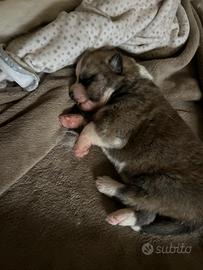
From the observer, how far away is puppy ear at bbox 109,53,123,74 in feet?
4.31

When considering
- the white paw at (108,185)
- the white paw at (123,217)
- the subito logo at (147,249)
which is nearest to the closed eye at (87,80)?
the white paw at (108,185)

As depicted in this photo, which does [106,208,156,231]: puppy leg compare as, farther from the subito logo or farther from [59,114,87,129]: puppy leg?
[59,114,87,129]: puppy leg

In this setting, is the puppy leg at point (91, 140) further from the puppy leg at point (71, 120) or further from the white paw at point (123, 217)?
the white paw at point (123, 217)

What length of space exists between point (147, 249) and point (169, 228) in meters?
0.09

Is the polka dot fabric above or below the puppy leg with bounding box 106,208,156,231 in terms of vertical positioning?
above

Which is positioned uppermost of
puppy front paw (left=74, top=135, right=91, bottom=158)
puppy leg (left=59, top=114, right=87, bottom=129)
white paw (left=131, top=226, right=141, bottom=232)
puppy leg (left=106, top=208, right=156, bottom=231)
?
puppy leg (left=59, top=114, right=87, bottom=129)

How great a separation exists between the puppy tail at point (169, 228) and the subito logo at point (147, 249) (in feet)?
0.13

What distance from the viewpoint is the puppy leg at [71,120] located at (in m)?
1.34

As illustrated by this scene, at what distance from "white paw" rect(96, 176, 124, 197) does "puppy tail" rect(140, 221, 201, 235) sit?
0.46 feet

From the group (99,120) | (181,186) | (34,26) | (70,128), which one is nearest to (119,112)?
(99,120)

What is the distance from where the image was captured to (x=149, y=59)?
1.56 meters

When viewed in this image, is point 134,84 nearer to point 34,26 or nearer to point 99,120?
point 99,120

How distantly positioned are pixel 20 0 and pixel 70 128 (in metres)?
0.45

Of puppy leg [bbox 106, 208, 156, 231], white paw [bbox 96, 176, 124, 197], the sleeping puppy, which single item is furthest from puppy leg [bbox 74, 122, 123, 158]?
puppy leg [bbox 106, 208, 156, 231]
